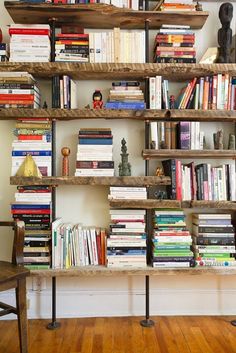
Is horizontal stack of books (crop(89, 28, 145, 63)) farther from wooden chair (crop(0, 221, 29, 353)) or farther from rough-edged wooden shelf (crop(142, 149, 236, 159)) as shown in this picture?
wooden chair (crop(0, 221, 29, 353))

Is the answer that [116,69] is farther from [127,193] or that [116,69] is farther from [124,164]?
[127,193]

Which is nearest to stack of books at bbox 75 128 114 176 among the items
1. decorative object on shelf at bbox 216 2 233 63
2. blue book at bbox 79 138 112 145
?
blue book at bbox 79 138 112 145

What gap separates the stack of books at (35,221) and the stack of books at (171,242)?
0.73m

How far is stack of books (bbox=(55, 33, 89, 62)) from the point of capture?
217 centimetres

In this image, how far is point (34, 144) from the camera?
215 cm

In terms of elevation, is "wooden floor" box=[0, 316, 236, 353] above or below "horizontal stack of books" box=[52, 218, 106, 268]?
below

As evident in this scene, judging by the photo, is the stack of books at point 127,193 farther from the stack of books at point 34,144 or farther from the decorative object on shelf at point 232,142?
the decorative object on shelf at point 232,142

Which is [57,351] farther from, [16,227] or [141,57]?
[141,57]

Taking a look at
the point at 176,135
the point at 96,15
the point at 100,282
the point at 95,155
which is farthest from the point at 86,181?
the point at 96,15

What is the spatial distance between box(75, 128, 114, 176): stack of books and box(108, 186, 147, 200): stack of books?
0.11 metres

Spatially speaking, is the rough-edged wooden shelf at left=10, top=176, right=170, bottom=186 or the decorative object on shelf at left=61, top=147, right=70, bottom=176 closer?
the rough-edged wooden shelf at left=10, top=176, right=170, bottom=186

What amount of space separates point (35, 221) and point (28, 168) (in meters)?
0.36

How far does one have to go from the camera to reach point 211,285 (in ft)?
7.85

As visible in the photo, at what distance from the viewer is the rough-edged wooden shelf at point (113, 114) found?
2113 millimetres
